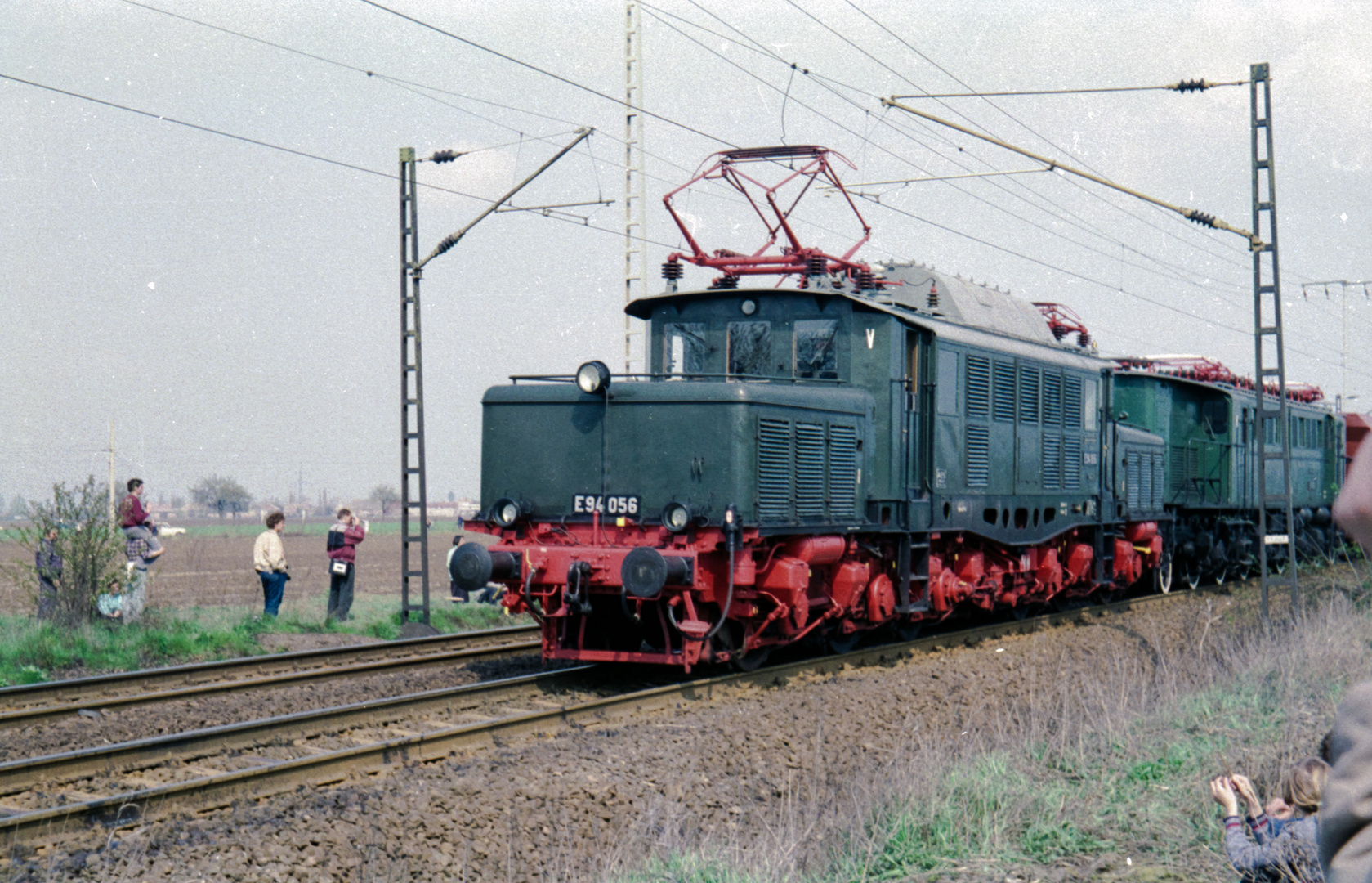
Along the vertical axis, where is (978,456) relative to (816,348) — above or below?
below

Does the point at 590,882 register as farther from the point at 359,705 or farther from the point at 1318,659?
the point at 1318,659

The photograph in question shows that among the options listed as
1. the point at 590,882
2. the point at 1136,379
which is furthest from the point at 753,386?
the point at 1136,379

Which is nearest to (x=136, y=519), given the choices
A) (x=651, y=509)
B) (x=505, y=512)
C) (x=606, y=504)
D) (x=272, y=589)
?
(x=272, y=589)

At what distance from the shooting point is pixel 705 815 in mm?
7527

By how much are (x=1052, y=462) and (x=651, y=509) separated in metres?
7.13

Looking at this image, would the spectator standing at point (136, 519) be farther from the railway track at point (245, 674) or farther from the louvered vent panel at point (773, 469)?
the louvered vent panel at point (773, 469)

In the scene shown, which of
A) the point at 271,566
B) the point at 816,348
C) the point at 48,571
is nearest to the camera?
the point at 816,348

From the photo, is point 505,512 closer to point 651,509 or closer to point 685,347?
point 651,509

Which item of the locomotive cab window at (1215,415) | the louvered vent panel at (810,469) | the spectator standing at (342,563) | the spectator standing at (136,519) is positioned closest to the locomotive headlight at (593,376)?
the louvered vent panel at (810,469)

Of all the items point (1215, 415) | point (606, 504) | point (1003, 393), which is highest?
point (1215, 415)

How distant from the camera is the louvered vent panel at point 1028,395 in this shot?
600 inches

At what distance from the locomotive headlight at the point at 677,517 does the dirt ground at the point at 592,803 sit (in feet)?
4.75

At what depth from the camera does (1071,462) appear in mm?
16672

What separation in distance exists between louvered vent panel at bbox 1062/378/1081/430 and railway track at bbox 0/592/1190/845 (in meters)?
6.49
